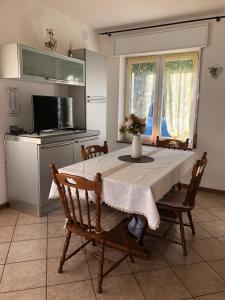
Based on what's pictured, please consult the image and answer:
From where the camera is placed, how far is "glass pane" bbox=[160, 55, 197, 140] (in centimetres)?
398

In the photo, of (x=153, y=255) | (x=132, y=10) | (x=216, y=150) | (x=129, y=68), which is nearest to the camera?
(x=153, y=255)

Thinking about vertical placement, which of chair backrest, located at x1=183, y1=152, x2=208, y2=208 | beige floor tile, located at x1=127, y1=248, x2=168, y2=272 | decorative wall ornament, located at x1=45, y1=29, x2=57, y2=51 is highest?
decorative wall ornament, located at x1=45, y1=29, x2=57, y2=51

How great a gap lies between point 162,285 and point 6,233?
5.48 feet

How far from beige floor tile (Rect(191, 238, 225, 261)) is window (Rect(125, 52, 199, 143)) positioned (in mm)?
1927

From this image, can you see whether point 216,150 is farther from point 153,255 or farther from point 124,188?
point 124,188

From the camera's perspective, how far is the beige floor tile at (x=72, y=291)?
1.76 m

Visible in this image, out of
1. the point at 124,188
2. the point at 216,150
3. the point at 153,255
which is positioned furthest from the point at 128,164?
the point at 216,150

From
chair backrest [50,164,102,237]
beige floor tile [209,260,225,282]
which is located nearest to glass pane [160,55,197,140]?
beige floor tile [209,260,225,282]

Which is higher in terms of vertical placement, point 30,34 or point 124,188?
point 30,34

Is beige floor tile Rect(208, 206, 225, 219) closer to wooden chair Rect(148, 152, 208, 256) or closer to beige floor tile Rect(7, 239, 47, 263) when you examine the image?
wooden chair Rect(148, 152, 208, 256)

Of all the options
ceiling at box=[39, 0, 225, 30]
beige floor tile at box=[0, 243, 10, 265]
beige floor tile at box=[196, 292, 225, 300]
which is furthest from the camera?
ceiling at box=[39, 0, 225, 30]

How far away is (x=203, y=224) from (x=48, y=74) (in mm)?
2654

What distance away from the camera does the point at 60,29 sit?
371 centimetres

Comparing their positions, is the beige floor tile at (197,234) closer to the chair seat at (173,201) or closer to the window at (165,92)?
the chair seat at (173,201)
